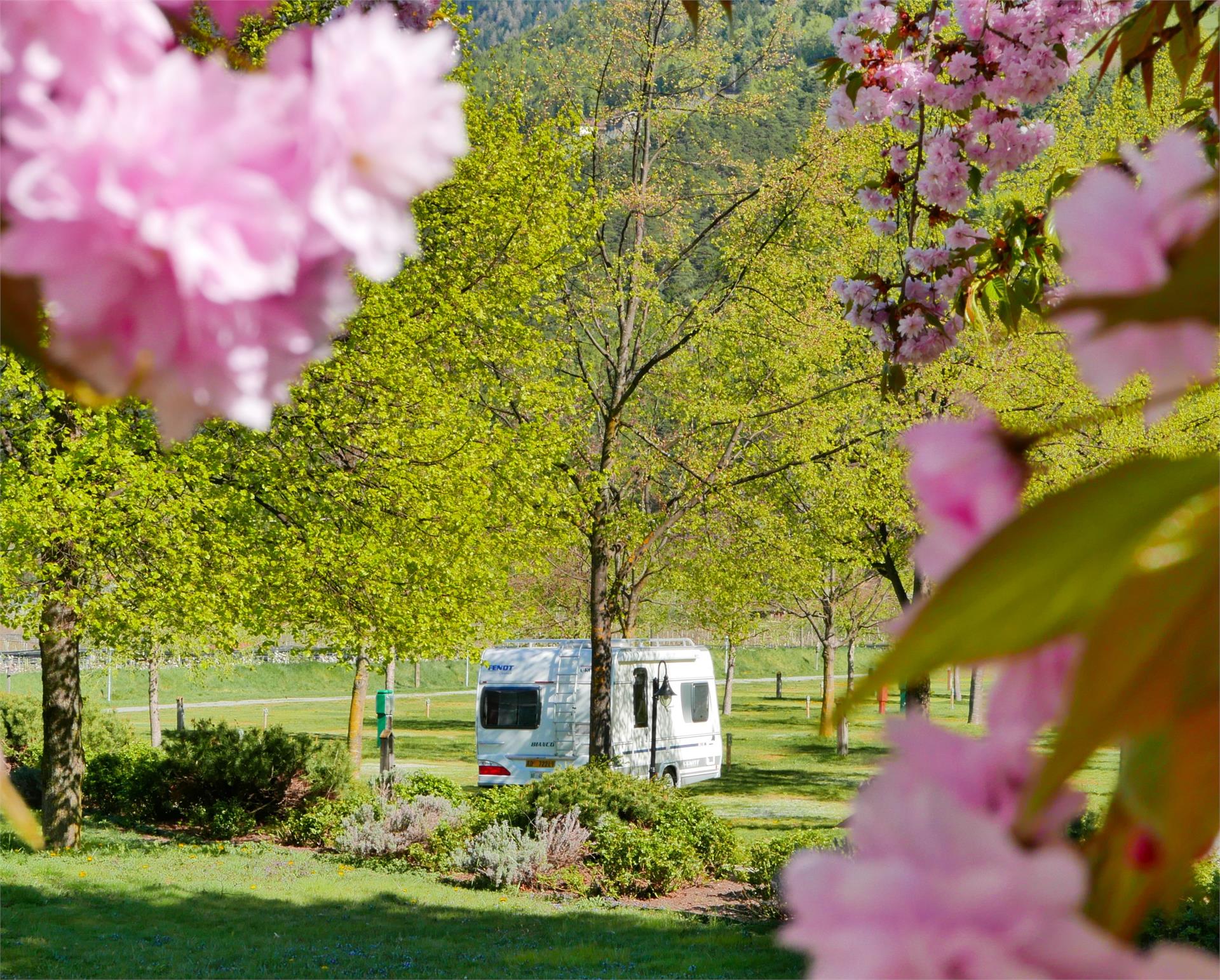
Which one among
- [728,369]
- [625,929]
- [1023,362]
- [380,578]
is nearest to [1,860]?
[380,578]

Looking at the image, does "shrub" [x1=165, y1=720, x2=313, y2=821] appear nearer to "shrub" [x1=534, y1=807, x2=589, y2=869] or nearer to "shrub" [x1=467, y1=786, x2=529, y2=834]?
"shrub" [x1=467, y1=786, x2=529, y2=834]

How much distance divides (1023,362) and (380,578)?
8.28 metres

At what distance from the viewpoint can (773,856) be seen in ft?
34.7

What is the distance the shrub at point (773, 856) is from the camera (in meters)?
10.3

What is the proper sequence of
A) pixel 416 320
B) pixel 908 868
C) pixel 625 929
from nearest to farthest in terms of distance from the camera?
pixel 908 868, pixel 625 929, pixel 416 320

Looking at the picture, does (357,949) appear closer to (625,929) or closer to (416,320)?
(625,929)

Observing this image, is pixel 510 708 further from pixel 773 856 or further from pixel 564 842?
pixel 773 856

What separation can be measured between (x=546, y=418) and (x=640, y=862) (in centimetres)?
457

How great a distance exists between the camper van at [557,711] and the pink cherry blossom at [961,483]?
1686 cm

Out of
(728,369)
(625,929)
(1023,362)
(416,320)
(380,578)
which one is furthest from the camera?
(728,369)

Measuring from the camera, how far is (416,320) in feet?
36.9

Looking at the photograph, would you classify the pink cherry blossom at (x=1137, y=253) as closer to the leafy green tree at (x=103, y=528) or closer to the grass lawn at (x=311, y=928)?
the grass lawn at (x=311, y=928)

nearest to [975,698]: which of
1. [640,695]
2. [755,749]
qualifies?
[755,749]

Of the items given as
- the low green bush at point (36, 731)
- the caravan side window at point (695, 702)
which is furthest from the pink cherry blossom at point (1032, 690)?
the caravan side window at point (695, 702)
